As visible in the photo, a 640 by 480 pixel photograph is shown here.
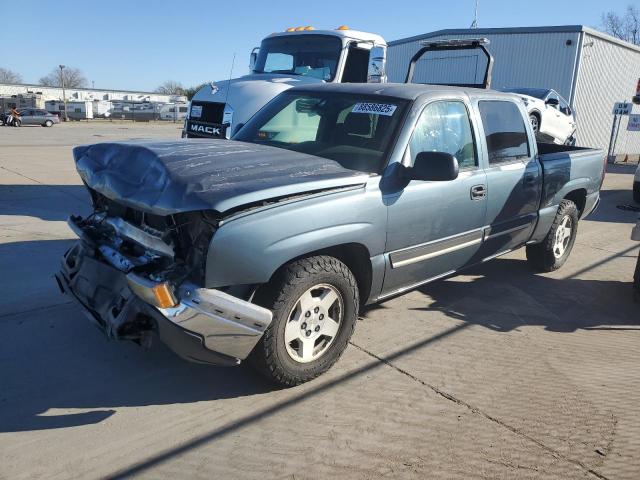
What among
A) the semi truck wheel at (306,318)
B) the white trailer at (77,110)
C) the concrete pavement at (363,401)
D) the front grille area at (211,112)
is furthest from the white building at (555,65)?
the white trailer at (77,110)

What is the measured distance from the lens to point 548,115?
12.7 meters

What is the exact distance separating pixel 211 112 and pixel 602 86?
2084 centimetres

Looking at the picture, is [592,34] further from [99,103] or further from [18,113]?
[99,103]

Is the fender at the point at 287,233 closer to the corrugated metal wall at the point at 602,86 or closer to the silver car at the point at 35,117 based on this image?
the corrugated metal wall at the point at 602,86

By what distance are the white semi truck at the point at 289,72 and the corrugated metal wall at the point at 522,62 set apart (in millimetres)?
12352

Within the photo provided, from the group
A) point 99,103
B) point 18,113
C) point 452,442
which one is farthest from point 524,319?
point 99,103

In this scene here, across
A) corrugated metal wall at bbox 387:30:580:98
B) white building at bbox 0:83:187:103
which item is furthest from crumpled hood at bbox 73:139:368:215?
white building at bbox 0:83:187:103

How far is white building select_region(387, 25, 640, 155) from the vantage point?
67.3 feet

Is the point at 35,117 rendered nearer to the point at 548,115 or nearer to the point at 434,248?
the point at 548,115

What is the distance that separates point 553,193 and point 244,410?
4005mm

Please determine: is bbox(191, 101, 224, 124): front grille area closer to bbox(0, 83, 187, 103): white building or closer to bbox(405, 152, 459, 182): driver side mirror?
bbox(405, 152, 459, 182): driver side mirror

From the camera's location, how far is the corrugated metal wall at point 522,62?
2047 cm

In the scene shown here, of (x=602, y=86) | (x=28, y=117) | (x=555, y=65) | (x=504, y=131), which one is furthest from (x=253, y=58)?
(x=28, y=117)

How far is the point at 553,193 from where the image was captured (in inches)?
218
